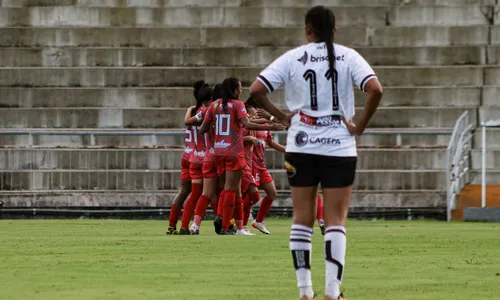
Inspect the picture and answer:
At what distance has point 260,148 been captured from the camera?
2217 cm

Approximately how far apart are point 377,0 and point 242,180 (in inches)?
517

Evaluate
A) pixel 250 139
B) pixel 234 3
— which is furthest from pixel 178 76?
pixel 250 139

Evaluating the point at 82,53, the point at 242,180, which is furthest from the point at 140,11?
the point at 242,180

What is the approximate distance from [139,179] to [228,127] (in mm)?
9826

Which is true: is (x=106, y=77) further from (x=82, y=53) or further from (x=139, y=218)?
(x=139, y=218)

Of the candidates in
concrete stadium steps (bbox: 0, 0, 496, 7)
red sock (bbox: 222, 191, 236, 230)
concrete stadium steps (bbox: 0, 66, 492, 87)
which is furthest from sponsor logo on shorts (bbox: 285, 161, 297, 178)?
concrete stadium steps (bbox: 0, 0, 496, 7)

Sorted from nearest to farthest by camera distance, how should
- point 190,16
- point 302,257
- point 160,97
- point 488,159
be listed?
point 302,257 → point 488,159 → point 160,97 → point 190,16

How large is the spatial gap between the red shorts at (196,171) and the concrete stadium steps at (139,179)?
8163 millimetres

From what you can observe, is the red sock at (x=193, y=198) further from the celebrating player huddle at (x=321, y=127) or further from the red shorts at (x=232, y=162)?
the celebrating player huddle at (x=321, y=127)

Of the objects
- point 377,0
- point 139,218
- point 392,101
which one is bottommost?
point 139,218

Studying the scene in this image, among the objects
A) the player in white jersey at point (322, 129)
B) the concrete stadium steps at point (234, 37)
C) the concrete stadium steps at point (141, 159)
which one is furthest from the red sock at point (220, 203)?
the concrete stadium steps at point (234, 37)

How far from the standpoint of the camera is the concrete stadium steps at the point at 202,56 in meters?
32.2

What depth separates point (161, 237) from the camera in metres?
18.9

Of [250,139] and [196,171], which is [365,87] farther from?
[250,139]
